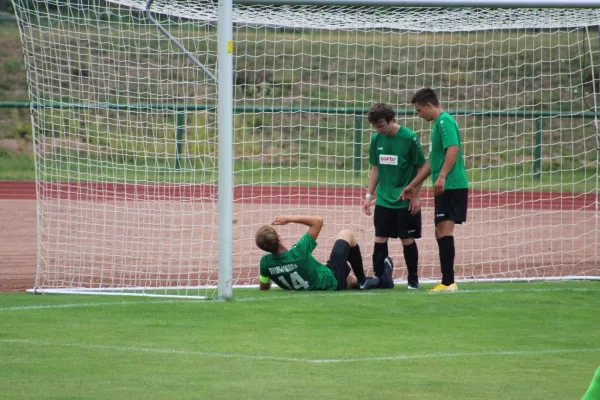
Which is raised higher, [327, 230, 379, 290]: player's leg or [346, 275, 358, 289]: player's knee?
[327, 230, 379, 290]: player's leg

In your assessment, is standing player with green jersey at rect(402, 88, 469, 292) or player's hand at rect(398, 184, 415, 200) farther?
player's hand at rect(398, 184, 415, 200)

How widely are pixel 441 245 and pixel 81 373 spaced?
4645mm

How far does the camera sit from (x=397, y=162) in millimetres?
10539

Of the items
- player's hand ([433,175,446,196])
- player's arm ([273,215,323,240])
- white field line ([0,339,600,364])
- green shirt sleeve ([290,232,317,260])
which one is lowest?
white field line ([0,339,600,364])

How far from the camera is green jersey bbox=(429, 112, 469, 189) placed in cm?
1003

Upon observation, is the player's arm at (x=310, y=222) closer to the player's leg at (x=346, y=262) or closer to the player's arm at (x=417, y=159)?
the player's leg at (x=346, y=262)

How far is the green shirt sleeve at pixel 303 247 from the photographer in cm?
976

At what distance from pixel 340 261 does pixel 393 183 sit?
3.18 ft

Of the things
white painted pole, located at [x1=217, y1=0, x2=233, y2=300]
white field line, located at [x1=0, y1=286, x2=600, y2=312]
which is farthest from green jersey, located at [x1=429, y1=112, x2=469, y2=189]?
white painted pole, located at [x1=217, y1=0, x2=233, y2=300]

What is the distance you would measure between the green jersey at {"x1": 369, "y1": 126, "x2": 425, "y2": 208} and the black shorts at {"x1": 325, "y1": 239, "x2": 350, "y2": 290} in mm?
666

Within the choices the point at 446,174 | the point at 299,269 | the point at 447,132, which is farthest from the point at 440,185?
the point at 299,269

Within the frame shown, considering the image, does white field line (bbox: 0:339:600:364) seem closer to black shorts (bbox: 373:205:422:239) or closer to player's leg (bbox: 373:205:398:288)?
black shorts (bbox: 373:205:422:239)

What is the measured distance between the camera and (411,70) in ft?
89.9

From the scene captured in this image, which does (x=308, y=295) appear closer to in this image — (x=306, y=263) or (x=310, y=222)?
(x=306, y=263)
